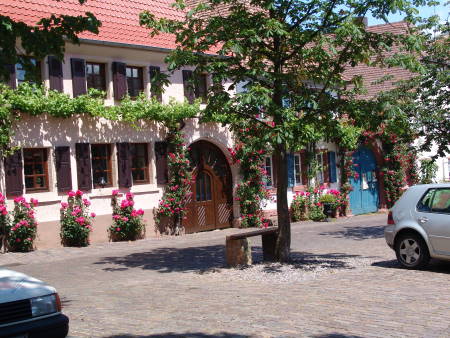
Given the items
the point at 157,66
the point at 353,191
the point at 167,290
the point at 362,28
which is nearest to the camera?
the point at 167,290

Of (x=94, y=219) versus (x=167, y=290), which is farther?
(x=94, y=219)

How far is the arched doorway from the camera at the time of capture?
20.2m

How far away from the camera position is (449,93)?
15.4 m

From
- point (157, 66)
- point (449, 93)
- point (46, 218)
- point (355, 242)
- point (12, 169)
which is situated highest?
point (157, 66)

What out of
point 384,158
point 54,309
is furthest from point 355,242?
point 384,158

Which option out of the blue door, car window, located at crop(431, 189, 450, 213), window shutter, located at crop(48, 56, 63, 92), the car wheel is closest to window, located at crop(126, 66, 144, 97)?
window shutter, located at crop(48, 56, 63, 92)

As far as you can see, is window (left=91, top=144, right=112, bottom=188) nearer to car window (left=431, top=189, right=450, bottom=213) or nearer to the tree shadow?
the tree shadow

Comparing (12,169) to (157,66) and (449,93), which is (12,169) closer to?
(157,66)

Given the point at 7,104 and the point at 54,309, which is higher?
the point at 7,104

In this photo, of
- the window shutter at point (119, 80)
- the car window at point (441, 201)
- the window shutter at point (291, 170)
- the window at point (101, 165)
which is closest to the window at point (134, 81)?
the window shutter at point (119, 80)

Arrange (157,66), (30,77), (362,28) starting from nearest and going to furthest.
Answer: (30,77)
(362,28)
(157,66)

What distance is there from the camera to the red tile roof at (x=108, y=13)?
54.7ft

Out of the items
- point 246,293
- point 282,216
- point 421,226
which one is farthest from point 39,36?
point 421,226

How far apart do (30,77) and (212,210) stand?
44.0 ft
